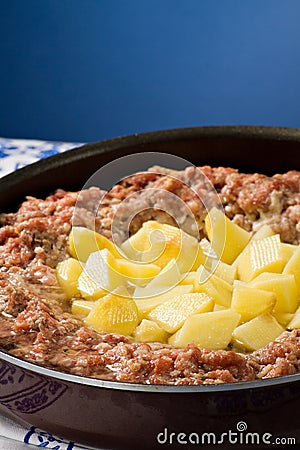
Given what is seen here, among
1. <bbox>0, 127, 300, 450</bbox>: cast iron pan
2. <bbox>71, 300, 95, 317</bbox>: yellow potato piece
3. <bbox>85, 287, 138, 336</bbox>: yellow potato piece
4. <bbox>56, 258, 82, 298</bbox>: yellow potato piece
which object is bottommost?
<bbox>0, 127, 300, 450</bbox>: cast iron pan

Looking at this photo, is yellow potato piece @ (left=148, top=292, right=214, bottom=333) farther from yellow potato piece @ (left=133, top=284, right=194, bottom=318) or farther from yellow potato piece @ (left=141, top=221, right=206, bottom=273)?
yellow potato piece @ (left=141, top=221, right=206, bottom=273)

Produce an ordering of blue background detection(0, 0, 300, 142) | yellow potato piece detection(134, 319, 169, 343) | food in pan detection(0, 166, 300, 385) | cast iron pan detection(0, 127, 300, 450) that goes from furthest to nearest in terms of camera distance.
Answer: blue background detection(0, 0, 300, 142)
yellow potato piece detection(134, 319, 169, 343)
food in pan detection(0, 166, 300, 385)
cast iron pan detection(0, 127, 300, 450)

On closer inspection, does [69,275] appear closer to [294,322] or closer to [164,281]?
[164,281]

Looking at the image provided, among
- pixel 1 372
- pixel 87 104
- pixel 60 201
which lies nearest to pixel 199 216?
pixel 60 201

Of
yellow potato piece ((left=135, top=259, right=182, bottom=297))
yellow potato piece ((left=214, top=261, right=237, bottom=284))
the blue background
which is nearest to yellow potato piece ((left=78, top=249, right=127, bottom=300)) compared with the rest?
Answer: yellow potato piece ((left=135, top=259, right=182, bottom=297))

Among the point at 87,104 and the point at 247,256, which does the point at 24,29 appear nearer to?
the point at 87,104

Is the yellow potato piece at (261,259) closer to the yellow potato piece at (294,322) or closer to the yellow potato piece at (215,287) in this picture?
the yellow potato piece at (215,287)

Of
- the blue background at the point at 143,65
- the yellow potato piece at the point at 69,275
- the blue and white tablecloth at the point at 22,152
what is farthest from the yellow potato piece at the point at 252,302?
the blue background at the point at 143,65
